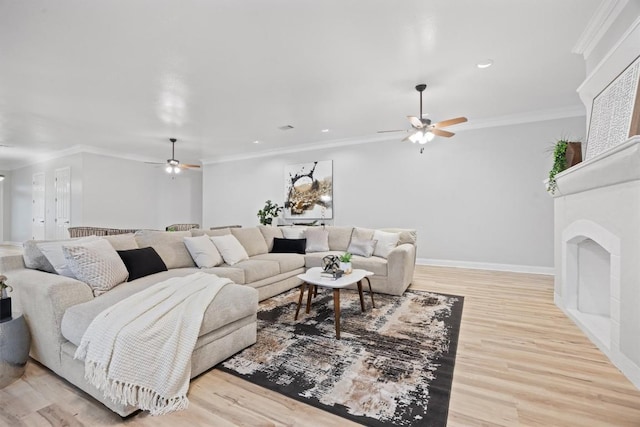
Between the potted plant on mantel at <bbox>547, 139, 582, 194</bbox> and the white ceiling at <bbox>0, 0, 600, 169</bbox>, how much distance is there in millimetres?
980

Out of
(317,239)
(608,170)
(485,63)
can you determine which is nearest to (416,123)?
(485,63)

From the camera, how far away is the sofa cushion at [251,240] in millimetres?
4215

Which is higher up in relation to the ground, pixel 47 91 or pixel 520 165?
pixel 47 91

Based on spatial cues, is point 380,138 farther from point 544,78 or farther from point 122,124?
point 122,124

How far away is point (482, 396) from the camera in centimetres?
170

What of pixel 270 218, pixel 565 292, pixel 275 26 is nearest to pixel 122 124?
pixel 270 218

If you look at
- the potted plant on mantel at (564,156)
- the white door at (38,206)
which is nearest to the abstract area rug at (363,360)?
the potted plant on mantel at (564,156)

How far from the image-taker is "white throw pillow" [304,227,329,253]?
464 cm

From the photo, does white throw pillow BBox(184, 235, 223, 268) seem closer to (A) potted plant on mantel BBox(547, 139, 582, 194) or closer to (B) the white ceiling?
(B) the white ceiling

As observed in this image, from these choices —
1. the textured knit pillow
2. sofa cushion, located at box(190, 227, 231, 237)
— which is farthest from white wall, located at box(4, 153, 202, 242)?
the textured knit pillow

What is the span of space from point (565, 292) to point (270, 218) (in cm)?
562

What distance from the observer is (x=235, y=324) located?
218cm

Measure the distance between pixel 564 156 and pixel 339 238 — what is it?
9.99 ft

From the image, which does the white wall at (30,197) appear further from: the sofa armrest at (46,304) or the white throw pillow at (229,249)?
the sofa armrest at (46,304)
